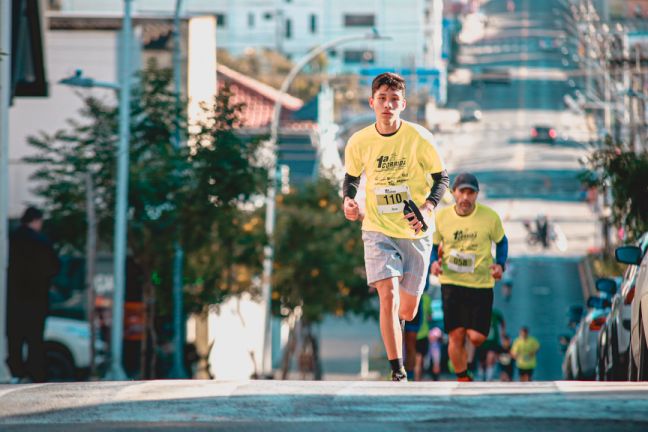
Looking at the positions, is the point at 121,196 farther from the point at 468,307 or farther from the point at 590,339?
the point at 468,307

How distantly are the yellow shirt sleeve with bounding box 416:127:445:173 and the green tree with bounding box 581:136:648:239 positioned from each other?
24.3 ft

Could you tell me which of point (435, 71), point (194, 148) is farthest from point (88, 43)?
point (435, 71)

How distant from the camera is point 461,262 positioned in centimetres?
1200

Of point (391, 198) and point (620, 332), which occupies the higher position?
point (391, 198)

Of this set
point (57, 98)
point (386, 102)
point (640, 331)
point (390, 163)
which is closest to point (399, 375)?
point (390, 163)

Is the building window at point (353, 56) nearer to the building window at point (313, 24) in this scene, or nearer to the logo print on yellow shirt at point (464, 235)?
the building window at point (313, 24)

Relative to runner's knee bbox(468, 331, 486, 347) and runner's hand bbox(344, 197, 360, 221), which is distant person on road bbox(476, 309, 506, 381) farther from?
runner's hand bbox(344, 197, 360, 221)

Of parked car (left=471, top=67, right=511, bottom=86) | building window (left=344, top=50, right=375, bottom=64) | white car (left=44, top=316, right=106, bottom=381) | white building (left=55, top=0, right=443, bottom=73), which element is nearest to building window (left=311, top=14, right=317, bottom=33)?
white building (left=55, top=0, right=443, bottom=73)

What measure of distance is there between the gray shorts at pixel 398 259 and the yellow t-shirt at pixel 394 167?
0.23 feet

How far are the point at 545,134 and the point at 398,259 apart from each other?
8218 centimetres

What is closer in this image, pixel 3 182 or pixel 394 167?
pixel 394 167

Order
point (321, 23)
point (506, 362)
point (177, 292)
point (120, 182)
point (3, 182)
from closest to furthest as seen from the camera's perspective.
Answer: point (3, 182) → point (120, 182) → point (177, 292) → point (506, 362) → point (321, 23)

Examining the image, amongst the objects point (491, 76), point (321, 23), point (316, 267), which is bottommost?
point (316, 267)

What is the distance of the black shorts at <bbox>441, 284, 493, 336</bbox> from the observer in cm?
1208
